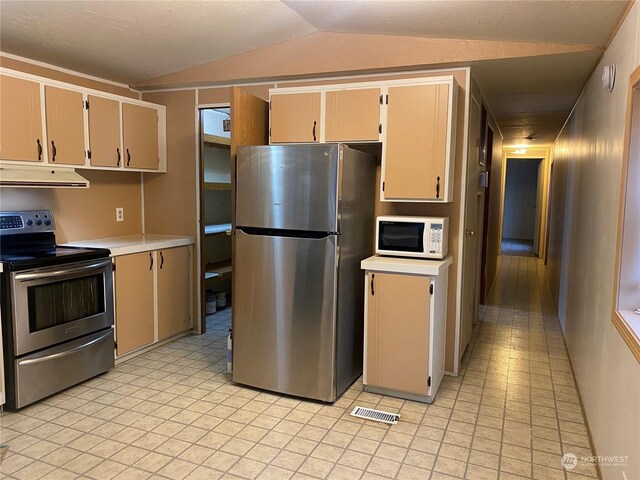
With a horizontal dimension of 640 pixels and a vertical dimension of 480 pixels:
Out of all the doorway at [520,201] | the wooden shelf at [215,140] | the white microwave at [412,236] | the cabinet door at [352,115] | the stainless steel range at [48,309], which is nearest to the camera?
the stainless steel range at [48,309]

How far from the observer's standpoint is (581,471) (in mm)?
2312

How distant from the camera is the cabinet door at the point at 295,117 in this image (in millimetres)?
3389

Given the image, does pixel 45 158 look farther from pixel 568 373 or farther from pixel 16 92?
pixel 568 373

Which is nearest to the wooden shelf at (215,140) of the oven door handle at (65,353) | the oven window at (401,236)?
the oven door handle at (65,353)

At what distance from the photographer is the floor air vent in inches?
111

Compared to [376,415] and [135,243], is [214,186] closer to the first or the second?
[135,243]

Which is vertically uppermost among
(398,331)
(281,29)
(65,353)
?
(281,29)

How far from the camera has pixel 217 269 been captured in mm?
5297

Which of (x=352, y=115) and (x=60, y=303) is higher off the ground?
(x=352, y=115)

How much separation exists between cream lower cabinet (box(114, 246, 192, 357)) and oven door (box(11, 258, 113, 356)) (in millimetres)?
183

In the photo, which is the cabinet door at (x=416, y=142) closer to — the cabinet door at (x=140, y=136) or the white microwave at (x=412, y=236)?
the white microwave at (x=412, y=236)

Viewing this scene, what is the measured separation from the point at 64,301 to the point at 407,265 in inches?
90.1

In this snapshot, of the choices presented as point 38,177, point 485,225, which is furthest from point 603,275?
point 38,177

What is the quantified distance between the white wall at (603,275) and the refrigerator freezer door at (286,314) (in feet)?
4.95
